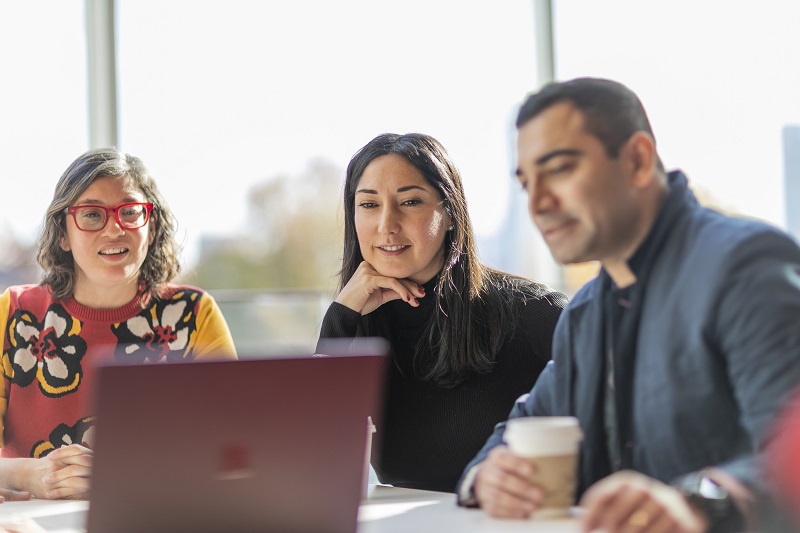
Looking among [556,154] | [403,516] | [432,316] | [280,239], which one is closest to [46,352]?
[432,316]

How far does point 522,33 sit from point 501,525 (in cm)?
350

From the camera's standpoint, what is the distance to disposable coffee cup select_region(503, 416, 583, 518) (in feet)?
4.21

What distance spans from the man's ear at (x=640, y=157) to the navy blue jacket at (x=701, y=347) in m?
0.06

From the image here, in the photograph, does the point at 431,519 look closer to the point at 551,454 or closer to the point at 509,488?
the point at 509,488

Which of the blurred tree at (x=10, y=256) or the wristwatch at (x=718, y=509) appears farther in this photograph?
the blurred tree at (x=10, y=256)

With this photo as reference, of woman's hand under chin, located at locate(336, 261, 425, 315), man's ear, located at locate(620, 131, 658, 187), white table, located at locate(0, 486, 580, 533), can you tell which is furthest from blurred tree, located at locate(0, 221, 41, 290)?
man's ear, located at locate(620, 131, 658, 187)

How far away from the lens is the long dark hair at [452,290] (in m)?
2.37

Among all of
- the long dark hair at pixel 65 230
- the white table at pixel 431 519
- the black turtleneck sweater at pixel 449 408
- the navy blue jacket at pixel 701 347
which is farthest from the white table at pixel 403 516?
the long dark hair at pixel 65 230

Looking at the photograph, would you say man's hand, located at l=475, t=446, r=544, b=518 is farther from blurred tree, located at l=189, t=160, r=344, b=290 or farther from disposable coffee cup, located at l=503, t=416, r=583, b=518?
blurred tree, located at l=189, t=160, r=344, b=290

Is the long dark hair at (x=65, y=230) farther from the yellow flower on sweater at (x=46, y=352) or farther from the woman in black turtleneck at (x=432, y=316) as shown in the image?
the woman in black turtleneck at (x=432, y=316)

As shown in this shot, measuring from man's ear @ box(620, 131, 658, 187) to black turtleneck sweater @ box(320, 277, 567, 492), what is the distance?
3.15 ft

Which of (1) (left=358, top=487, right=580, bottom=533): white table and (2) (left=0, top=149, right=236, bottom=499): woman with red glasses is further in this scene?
(2) (left=0, top=149, right=236, bottom=499): woman with red glasses

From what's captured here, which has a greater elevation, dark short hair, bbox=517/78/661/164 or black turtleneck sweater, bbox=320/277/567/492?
dark short hair, bbox=517/78/661/164

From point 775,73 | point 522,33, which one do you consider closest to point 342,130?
point 522,33
